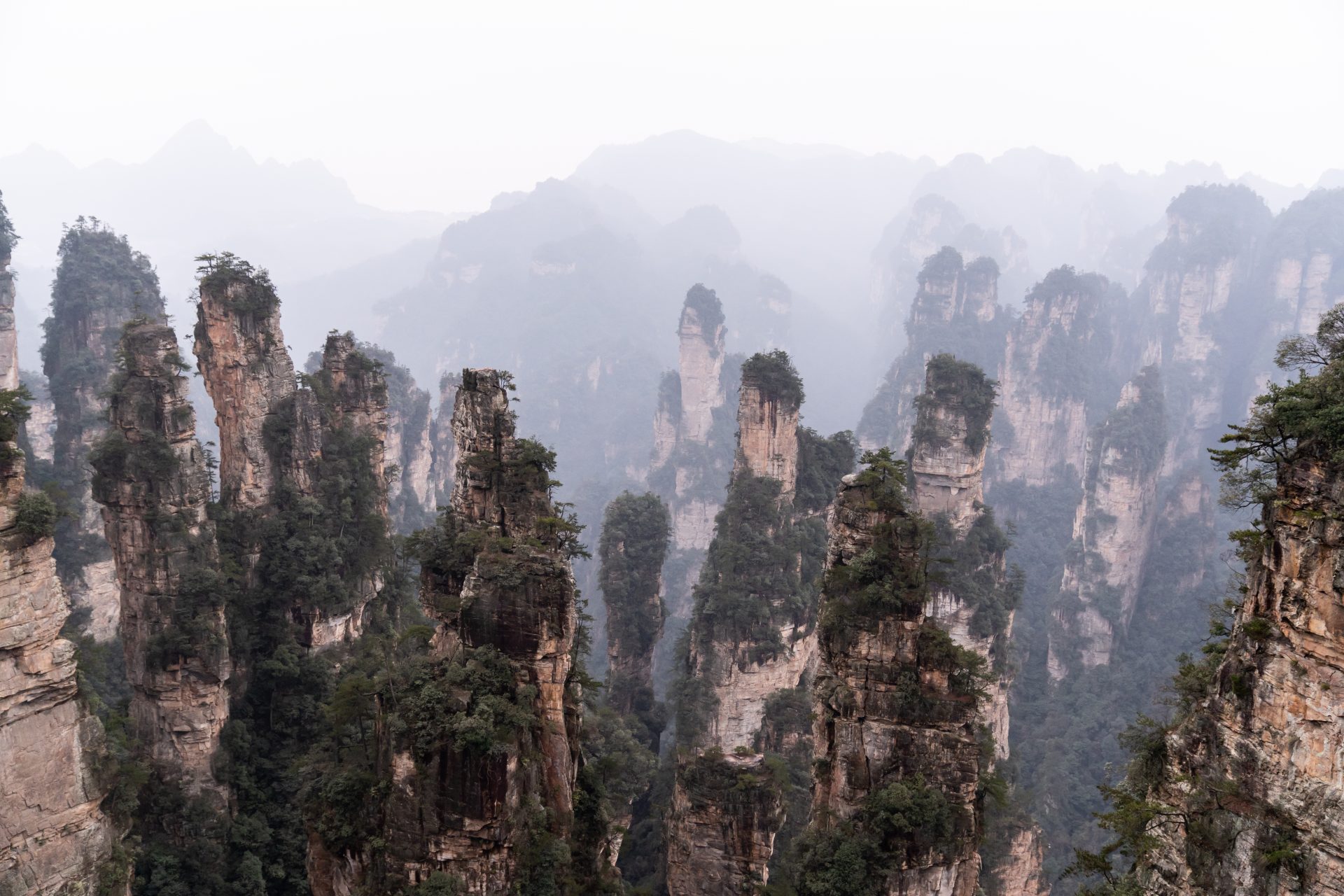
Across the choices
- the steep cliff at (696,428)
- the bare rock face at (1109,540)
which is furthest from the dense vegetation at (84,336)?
the bare rock face at (1109,540)

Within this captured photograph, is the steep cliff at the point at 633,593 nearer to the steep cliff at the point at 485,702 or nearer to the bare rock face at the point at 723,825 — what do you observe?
the bare rock face at the point at 723,825

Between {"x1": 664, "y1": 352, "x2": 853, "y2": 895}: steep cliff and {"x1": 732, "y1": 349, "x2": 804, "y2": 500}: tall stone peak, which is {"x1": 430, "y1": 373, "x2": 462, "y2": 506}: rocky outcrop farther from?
{"x1": 664, "y1": 352, "x2": 853, "y2": 895}: steep cliff

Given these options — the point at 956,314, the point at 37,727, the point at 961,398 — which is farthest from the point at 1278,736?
the point at 956,314

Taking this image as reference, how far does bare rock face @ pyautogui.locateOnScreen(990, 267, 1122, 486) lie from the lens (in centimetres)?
7800

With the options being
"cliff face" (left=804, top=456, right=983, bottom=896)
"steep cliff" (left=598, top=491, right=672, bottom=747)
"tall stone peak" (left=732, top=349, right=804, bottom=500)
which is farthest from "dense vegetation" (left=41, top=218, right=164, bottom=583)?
"cliff face" (left=804, top=456, right=983, bottom=896)

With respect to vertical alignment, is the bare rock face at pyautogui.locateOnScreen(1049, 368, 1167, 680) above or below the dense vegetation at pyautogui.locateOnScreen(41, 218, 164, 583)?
below

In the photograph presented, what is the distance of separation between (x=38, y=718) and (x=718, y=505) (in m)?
61.0

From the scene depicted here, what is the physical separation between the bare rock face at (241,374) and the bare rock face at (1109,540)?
46.0 metres

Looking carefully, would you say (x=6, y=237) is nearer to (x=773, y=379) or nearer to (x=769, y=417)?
(x=773, y=379)

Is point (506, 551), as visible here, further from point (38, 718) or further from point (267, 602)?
point (267, 602)

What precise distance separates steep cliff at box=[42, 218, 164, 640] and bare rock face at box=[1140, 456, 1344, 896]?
37691 mm

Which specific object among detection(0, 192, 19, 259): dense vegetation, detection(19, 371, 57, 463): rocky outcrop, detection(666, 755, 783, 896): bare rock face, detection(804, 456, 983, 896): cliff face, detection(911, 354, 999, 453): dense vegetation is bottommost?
detection(666, 755, 783, 896): bare rock face

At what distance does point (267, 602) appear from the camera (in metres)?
27.0

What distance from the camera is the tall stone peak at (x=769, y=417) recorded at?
1554 inches
